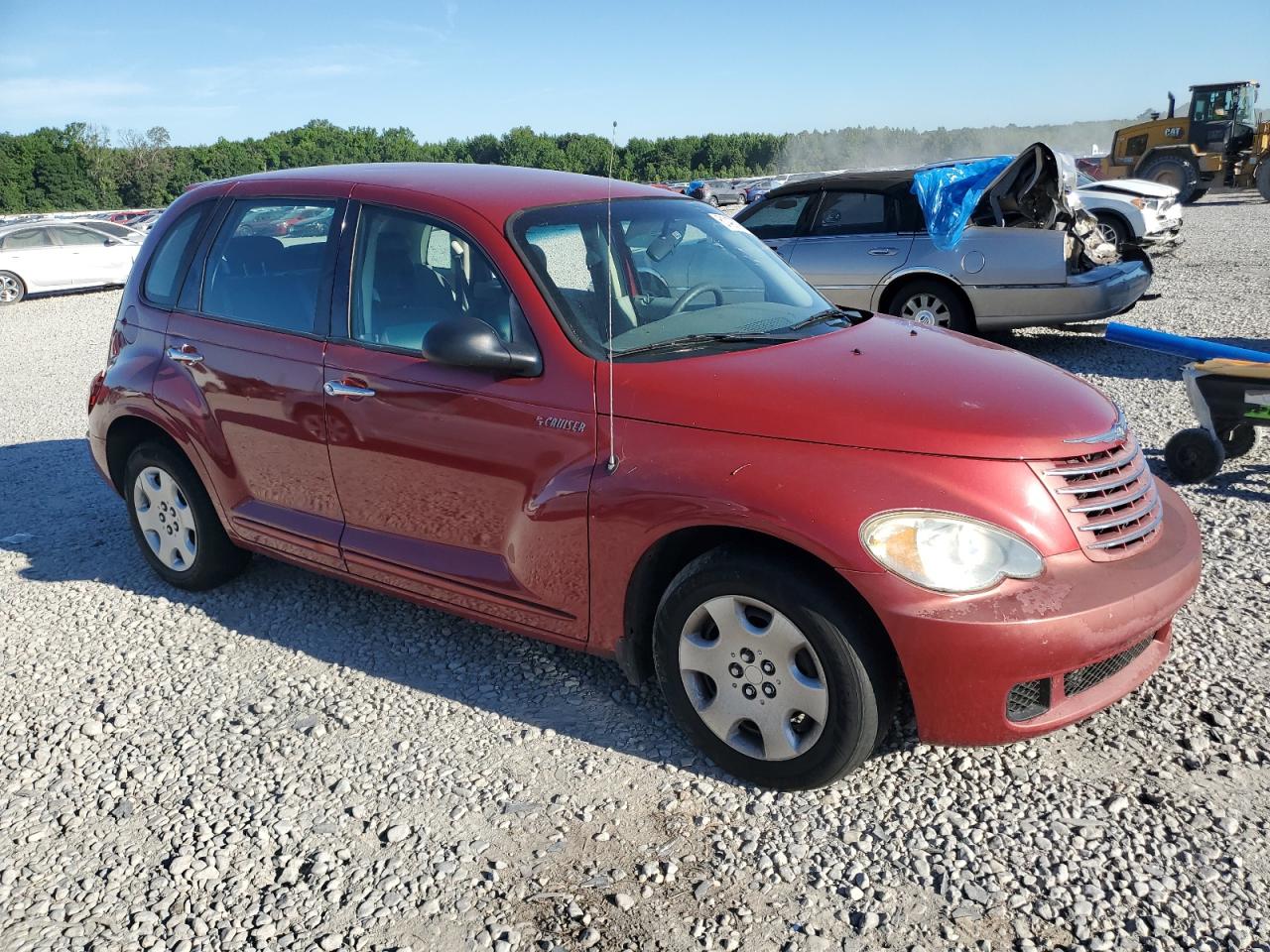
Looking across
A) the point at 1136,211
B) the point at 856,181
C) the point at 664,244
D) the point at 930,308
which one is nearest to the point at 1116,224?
the point at 1136,211

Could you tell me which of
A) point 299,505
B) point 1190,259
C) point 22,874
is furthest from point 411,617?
point 1190,259

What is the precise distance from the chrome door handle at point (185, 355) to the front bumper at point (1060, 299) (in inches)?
264

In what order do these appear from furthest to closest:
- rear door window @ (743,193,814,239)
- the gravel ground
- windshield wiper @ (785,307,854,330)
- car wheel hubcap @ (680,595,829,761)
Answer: rear door window @ (743,193,814,239)
windshield wiper @ (785,307,854,330)
car wheel hubcap @ (680,595,829,761)
the gravel ground

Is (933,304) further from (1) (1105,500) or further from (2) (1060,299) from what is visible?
(1) (1105,500)

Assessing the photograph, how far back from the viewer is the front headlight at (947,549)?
2.73 meters

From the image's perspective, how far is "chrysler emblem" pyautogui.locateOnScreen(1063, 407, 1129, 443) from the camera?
3.01 metres

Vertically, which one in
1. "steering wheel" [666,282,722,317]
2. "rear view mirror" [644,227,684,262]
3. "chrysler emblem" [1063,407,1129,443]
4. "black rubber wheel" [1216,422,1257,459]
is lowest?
"black rubber wheel" [1216,422,1257,459]

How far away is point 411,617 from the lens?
4465 mm

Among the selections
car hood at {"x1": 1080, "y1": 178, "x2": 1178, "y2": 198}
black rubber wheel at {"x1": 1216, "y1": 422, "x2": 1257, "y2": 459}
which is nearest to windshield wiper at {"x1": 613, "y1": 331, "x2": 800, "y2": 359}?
black rubber wheel at {"x1": 1216, "y1": 422, "x2": 1257, "y2": 459}

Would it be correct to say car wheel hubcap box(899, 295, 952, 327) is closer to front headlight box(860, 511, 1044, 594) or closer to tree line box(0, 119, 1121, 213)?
front headlight box(860, 511, 1044, 594)

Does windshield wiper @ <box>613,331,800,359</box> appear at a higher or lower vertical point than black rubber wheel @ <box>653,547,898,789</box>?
higher

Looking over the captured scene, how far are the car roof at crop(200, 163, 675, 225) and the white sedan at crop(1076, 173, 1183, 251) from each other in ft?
36.7

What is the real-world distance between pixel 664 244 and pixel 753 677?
177cm

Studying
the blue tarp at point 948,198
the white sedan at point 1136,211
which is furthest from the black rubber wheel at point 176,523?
the white sedan at point 1136,211
